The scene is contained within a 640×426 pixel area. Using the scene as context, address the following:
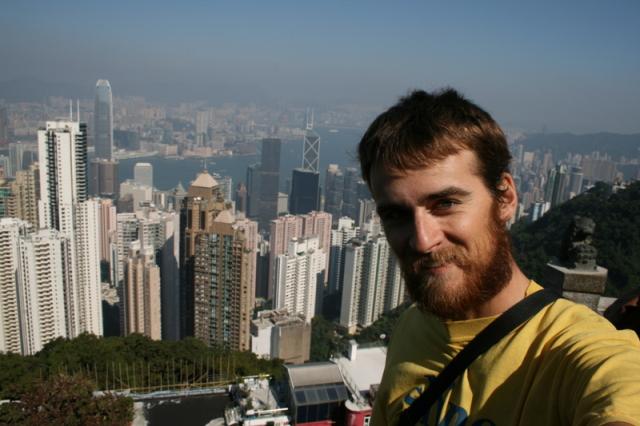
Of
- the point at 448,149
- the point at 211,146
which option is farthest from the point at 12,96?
the point at 448,149

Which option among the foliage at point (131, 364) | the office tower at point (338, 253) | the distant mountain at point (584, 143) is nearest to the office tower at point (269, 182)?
the office tower at point (338, 253)

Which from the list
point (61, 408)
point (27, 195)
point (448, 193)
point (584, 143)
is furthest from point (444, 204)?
point (584, 143)

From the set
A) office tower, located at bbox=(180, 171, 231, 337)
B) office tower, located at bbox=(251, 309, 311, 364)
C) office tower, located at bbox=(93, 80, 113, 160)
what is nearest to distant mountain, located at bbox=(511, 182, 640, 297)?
office tower, located at bbox=(251, 309, 311, 364)

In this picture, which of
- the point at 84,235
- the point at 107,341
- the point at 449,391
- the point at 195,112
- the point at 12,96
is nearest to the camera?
the point at 449,391

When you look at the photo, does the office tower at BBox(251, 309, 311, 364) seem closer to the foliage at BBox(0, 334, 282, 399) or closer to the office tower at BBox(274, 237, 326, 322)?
the office tower at BBox(274, 237, 326, 322)

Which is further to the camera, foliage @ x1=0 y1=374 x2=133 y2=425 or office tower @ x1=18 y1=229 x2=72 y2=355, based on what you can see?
office tower @ x1=18 y1=229 x2=72 y2=355

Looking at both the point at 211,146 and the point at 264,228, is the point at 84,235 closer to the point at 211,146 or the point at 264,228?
the point at 264,228

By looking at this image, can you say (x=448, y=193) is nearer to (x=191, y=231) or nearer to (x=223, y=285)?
(x=223, y=285)
